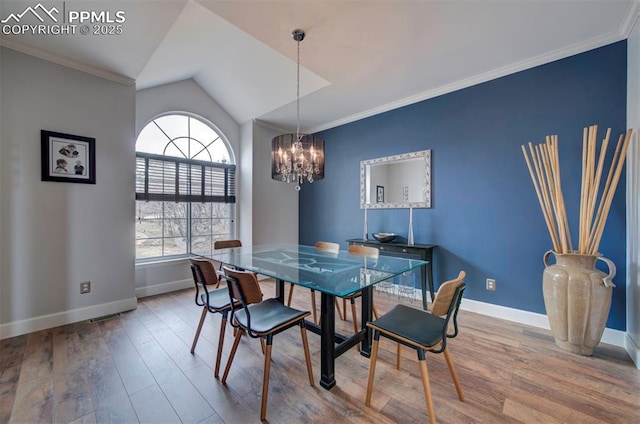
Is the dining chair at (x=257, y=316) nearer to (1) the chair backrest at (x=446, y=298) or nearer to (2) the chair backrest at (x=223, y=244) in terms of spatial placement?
(1) the chair backrest at (x=446, y=298)

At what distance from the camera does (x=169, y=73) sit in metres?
3.49

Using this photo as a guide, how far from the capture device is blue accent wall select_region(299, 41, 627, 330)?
2.34 meters

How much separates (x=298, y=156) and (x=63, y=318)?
9.61 feet

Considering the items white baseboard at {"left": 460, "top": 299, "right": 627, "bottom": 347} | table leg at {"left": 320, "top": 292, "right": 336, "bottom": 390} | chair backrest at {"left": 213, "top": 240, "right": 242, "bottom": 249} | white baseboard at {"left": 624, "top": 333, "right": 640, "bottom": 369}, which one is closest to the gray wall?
chair backrest at {"left": 213, "top": 240, "right": 242, "bottom": 249}

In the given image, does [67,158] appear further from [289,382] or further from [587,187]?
[587,187]

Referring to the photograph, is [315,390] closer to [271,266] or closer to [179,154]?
[271,266]

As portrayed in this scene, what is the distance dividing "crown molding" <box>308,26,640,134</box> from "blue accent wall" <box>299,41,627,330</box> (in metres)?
0.05

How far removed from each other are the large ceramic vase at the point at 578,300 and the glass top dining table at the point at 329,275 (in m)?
1.15

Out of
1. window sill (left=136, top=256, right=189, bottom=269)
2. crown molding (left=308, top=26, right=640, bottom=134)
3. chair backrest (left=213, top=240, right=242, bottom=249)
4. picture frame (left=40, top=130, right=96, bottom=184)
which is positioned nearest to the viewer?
crown molding (left=308, top=26, right=640, bottom=134)

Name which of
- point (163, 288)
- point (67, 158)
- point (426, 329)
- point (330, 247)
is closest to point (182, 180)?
point (67, 158)

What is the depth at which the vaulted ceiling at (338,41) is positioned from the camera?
6.88 feet

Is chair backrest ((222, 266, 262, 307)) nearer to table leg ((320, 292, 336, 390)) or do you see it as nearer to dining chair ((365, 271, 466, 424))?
table leg ((320, 292, 336, 390))

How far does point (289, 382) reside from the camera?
180cm

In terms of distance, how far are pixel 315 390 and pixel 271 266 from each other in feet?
3.16
